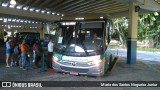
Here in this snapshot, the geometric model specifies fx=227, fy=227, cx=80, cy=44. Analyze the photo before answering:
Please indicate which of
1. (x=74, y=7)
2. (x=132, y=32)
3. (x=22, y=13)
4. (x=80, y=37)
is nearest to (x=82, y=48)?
(x=80, y=37)

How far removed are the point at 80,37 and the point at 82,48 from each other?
61cm

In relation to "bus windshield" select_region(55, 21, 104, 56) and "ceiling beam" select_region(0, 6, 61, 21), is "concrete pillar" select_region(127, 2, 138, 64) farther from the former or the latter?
"ceiling beam" select_region(0, 6, 61, 21)

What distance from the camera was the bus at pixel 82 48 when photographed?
34.0 ft

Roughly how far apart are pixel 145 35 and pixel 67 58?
3658 centimetres

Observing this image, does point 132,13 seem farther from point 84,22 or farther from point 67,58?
point 67,58

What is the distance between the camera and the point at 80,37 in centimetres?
1090

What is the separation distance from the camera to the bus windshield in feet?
34.6

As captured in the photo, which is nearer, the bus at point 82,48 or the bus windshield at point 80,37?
the bus at point 82,48

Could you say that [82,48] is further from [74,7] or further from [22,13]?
[22,13]

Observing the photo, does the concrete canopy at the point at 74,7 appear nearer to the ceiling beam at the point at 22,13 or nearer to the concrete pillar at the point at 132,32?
the ceiling beam at the point at 22,13

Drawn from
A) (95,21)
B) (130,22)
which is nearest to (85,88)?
(95,21)

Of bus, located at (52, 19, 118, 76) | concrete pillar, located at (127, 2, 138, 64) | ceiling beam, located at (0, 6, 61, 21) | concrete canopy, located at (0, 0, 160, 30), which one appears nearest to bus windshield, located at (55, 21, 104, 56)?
bus, located at (52, 19, 118, 76)

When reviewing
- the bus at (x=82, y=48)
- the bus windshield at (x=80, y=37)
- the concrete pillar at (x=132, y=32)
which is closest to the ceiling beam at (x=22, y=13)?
the concrete pillar at (x=132, y=32)

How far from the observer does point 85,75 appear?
35.8 feet
